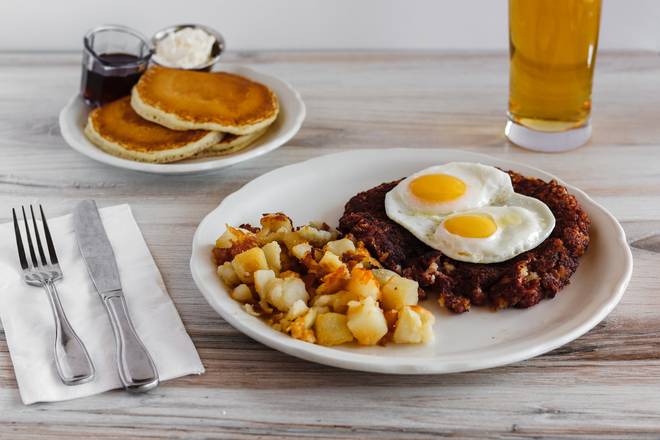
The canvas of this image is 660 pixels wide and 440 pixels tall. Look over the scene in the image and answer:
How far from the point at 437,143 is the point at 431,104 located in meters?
0.34

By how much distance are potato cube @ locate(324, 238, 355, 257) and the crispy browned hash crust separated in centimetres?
7

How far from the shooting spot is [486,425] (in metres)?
1.64

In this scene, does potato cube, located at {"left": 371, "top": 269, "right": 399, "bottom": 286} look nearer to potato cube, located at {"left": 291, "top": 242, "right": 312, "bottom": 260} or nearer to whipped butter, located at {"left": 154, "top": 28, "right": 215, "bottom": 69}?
potato cube, located at {"left": 291, "top": 242, "right": 312, "bottom": 260}

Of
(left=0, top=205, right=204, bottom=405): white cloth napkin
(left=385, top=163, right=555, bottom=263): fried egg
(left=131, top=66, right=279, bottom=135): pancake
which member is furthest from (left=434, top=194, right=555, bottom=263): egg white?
(left=131, top=66, right=279, bottom=135): pancake

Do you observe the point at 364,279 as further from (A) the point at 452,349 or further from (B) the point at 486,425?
(B) the point at 486,425

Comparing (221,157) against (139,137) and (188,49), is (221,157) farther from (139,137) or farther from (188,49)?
(188,49)

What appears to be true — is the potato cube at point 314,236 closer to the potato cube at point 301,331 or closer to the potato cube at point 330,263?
the potato cube at point 330,263

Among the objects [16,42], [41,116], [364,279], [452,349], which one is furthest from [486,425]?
[16,42]

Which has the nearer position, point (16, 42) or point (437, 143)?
point (437, 143)

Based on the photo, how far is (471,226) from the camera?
79.4 inches

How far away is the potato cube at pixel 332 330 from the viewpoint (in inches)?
69.1

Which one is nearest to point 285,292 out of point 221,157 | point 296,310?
point 296,310

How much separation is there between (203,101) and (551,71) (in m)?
1.09

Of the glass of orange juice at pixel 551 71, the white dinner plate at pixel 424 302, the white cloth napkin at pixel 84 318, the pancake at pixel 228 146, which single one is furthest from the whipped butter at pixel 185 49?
the glass of orange juice at pixel 551 71
